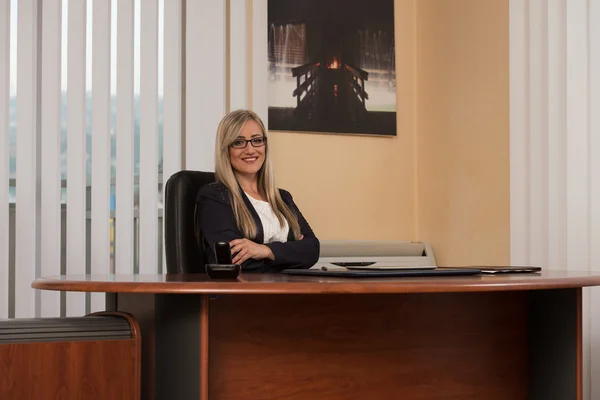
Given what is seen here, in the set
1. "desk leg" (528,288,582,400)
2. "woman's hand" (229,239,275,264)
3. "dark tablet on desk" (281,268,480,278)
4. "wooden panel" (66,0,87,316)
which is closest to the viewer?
"dark tablet on desk" (281,268,480,278)

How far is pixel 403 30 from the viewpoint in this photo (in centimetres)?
430

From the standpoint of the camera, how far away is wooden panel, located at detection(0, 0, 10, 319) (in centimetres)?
349

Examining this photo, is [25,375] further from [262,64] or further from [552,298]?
[262,64]

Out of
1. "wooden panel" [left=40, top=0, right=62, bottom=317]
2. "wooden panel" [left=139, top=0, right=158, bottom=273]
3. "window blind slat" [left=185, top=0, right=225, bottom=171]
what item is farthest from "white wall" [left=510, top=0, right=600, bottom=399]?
"wooden panel" [left=40, top=0, right=62, bottom=317]

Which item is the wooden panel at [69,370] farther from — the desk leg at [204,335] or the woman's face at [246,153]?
the woman's face at [246,153]

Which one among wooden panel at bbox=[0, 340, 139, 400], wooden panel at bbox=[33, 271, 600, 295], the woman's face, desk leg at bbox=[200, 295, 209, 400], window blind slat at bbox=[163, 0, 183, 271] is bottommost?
wooden panel at bbox=[0, 340, 139, 400]

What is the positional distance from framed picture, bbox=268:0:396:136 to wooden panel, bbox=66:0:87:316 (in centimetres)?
92

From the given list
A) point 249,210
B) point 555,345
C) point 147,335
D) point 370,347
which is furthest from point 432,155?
point 147,335

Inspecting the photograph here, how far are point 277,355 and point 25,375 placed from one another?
1.84 feet

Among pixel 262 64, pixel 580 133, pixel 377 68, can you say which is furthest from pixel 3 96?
pixel 580 133

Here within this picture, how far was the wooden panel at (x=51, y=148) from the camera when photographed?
3566mm

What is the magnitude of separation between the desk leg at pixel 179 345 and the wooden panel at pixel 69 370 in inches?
2.8

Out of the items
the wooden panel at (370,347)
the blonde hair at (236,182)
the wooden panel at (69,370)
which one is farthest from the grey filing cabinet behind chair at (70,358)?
the blonde hair at (236,182)

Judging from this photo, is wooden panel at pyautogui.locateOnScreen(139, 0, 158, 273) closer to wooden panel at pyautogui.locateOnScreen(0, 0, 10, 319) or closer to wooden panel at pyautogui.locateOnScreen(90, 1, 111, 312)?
wooden panel at pyautogui.locateOnScreen(90, 1, 111, 312)
